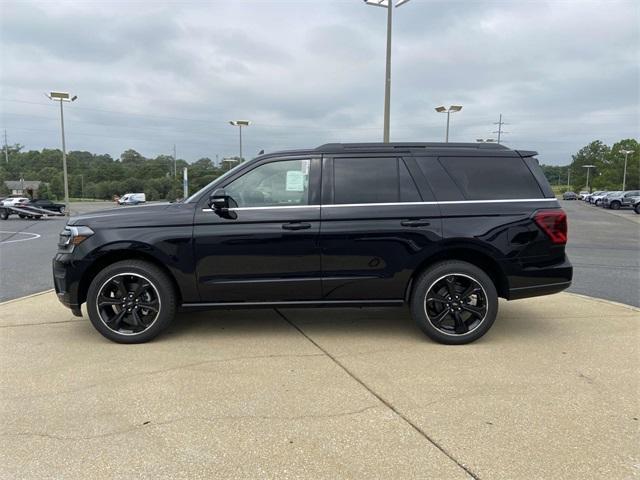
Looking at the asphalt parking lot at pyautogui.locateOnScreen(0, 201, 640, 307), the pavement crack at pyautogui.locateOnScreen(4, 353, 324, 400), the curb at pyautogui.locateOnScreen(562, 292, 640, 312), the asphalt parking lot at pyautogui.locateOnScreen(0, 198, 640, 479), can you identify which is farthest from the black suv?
the asphalt parking lot at pyautogui.locateOnScreen(0, 201, 640, 307)

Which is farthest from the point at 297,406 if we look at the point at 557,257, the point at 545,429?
the point at 557,257

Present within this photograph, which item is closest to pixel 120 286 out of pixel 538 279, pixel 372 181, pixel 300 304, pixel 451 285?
pixel 300 304

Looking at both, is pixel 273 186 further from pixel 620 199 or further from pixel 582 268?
pixel 620 199

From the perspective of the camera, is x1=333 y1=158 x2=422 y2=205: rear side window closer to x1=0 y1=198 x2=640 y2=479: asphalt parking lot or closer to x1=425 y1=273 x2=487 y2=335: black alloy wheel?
x1=425 y1=273 x2=487 y2=335: black alloy wheel

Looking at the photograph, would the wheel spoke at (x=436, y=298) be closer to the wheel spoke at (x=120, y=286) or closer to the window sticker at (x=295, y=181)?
the window sticker at (x=295, y=181)

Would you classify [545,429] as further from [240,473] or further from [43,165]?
[43,165]

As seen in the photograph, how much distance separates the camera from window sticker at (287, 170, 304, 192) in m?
4.54

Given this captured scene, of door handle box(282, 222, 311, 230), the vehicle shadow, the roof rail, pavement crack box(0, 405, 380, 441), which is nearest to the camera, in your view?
pavement crack box(0, 405, 380, 441)

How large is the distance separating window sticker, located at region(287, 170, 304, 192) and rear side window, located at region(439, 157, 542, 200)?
4.45 ft

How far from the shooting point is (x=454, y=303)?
178 inches

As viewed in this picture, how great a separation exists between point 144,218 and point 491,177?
328cm

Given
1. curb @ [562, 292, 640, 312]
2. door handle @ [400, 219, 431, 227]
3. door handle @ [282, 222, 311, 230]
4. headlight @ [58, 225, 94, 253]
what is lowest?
curb @ [562, 292, 640, 312]

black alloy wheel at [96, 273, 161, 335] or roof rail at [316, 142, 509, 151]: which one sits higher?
roof rail at [316, 142, 509, 151]

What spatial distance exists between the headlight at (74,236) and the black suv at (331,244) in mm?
12
